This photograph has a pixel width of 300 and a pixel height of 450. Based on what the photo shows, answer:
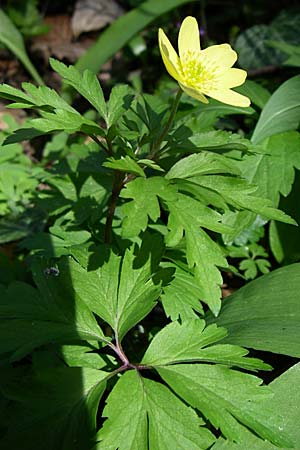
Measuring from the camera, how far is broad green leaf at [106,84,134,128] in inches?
50.1

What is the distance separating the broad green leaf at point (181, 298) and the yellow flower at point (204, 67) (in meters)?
0.38

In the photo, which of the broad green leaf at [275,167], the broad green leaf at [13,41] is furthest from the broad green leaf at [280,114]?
the broad green leaf at [13,41]

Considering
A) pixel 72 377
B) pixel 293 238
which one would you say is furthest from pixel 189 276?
pixel 293 238

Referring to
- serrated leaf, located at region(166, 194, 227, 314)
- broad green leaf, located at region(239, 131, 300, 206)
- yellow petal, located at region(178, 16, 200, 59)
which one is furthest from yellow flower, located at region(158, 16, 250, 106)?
broad green leaf, located at region(239, 131, 300, 206)

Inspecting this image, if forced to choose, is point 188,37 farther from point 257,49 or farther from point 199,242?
point 257,49

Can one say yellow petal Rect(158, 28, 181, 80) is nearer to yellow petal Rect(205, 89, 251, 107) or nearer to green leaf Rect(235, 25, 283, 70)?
yellow petal Rect(205, 89, 251, 107)

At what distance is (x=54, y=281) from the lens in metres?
1.20

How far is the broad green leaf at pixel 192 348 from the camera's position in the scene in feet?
3.57

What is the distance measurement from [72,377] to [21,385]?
3.9 inches

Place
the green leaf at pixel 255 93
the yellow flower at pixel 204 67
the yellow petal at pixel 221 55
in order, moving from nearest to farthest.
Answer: the yellow flower at pixel 204 67, the yellow petal at pixel 221 55, the green leaf at pixel 255 93

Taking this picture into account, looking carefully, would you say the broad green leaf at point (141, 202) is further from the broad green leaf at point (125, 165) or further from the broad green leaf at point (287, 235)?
the broad green leaf at point (287, 235)

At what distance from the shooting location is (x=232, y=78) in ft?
4.30

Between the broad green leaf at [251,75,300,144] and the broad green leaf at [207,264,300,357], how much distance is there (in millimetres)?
466

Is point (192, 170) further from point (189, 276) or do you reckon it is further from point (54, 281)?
point (54, 281)
